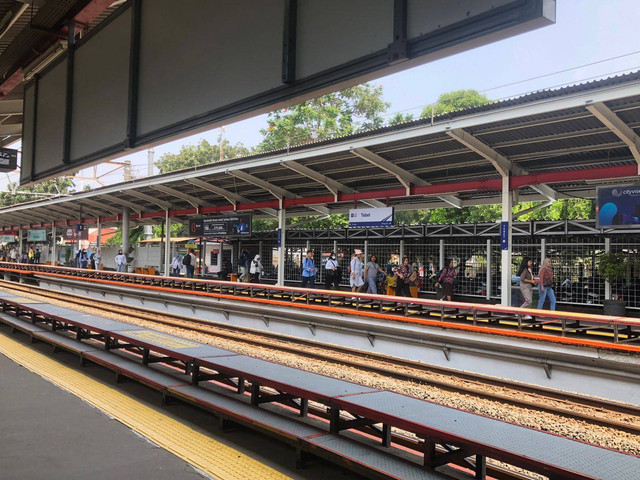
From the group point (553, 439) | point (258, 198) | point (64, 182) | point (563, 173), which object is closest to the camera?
point (553, 439)

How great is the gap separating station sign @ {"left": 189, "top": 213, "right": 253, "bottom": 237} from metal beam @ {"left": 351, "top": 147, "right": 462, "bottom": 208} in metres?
6.50

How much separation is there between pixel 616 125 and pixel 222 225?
46.2ft

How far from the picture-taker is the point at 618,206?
36.5ft

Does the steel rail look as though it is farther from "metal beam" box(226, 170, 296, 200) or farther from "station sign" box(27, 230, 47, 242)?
"station sign" box(27, 230, 47, 242)

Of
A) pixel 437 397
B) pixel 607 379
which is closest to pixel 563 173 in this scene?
pixel 607 379

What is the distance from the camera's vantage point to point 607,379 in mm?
8078

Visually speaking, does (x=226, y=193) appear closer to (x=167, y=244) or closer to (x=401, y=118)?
(x=167, y=244)

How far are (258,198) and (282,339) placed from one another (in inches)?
396

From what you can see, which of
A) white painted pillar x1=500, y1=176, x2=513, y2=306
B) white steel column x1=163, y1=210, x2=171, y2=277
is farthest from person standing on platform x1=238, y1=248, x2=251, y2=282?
white painted pillar x1=500, y1=176, x2=513, y2=306

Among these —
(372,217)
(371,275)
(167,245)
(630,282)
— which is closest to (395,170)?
(372,217)

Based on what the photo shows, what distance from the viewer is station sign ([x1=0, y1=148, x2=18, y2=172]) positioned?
8507mm

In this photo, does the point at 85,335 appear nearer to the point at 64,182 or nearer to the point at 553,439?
the point at 553,439

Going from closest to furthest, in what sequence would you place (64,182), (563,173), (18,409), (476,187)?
1. (18,409)
2. (563,173)
3. (476,187)
4. (64,182)

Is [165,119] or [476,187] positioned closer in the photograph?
[165,119]
